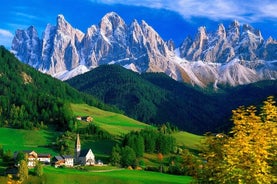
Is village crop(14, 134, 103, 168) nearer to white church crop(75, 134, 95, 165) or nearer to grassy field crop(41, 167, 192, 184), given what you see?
white church crop(75, 134, 95, 165)

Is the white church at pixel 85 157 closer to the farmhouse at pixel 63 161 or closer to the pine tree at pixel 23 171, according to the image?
the farmhouse at pixel 63 161

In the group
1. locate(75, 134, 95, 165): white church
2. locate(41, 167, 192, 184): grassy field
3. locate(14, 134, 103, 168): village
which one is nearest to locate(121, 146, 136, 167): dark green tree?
locate(14, 134, 103, 168): village

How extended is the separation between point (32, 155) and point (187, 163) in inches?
5247

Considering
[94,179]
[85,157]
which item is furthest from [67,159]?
[94,179]

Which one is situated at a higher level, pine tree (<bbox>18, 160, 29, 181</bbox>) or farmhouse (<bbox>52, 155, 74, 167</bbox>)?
farmhouse (<bbox>52, 155, 74, 167</bbox>)

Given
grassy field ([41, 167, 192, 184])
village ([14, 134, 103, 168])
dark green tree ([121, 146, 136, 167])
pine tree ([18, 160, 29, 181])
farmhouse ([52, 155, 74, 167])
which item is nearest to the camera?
grassy field ([41, 167, 192, 184])

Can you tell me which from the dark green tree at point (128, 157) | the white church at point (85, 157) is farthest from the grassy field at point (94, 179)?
the dark green tree at point (128, 157)

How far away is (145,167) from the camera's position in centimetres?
16512

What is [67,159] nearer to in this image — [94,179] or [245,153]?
[94,179]

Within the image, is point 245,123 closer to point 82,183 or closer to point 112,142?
point 82,183

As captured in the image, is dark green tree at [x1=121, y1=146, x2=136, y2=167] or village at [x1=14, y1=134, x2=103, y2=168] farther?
dark green tree at [x1=121, y1=146, x2=136, y2=167]

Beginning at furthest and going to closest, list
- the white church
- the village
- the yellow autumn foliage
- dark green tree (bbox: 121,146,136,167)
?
dark green tree (bbox: 121,146,136,167) → the white church → the village → the yellow autumn foliage

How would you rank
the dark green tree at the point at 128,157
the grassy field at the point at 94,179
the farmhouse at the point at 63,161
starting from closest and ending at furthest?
the grassy field at the point at 94,179 < the farmhouse at the point at 63,161 < the dark green tree at the point at 128,157

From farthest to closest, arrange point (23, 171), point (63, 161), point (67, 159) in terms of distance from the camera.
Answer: point (67, 159) → point (63, 161) → point (23, 171)
